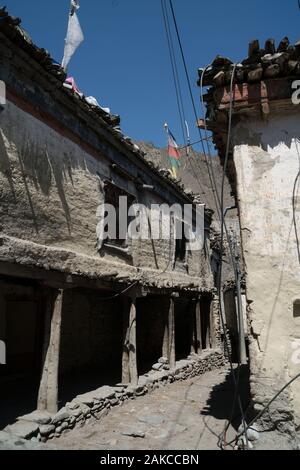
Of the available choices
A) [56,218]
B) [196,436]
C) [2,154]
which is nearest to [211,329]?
[196,436]

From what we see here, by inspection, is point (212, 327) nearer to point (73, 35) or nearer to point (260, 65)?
point (260, 65)

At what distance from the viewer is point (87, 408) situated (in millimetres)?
7000

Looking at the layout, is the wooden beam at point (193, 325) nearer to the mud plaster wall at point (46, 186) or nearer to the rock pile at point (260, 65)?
the mud plaster wall at point (46, 186)

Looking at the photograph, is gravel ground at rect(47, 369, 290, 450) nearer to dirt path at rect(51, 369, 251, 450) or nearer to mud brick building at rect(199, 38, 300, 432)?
dirt path at rect(51, 369, 251, 450)

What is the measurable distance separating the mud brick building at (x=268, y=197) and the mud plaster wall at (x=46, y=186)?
334 cm

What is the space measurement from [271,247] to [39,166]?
182 inches

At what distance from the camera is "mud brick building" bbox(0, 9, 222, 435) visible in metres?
6.13

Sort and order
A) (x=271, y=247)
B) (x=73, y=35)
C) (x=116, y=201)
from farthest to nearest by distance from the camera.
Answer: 1. (x=116, y=201)
2. (x=73, y=35)
3. (x=271, y=247)

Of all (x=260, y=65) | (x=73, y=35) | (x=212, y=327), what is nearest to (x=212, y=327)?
(x=212, y=327)

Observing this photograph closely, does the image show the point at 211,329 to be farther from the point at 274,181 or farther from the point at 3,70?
the point at 3,70

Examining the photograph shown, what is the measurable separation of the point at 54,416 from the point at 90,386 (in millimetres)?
2509

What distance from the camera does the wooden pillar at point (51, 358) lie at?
20.4 feet

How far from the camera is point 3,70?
596cm

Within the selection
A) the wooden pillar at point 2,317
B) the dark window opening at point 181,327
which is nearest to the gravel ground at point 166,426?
the wooden pillar at point 2,317
